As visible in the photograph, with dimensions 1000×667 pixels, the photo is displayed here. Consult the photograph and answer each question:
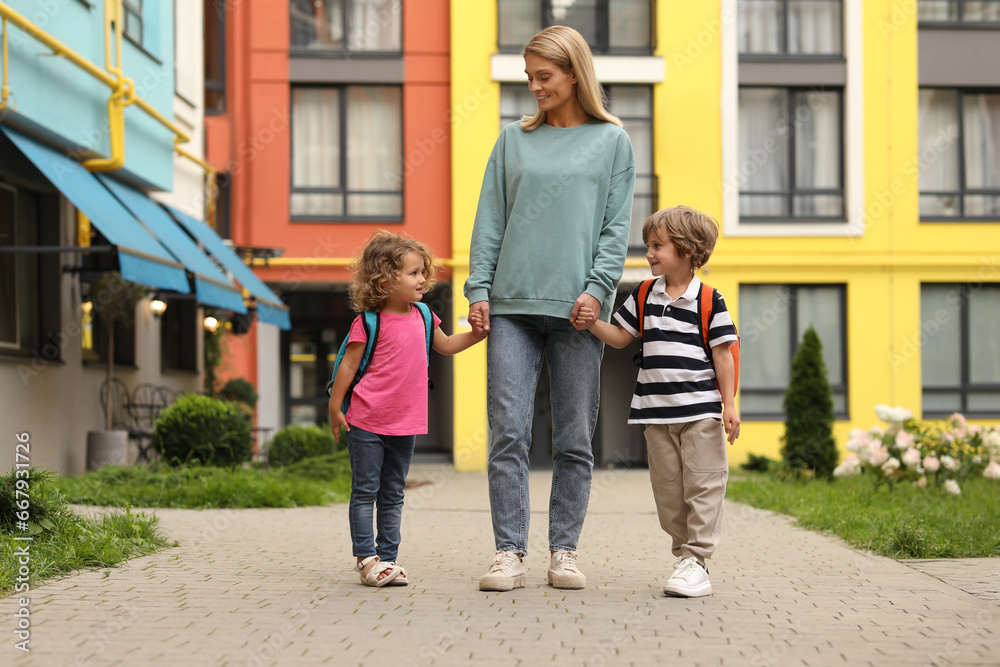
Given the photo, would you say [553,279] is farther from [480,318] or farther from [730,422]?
[730,422]

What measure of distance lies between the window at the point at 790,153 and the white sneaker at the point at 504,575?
47.7 feet

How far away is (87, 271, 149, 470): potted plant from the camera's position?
11250 millimetres

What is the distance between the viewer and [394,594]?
176 inches

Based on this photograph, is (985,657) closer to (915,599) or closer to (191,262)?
(915,599)

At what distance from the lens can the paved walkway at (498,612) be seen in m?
3.41

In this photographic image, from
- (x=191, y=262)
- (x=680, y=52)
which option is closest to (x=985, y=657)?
(x=191, y=262)

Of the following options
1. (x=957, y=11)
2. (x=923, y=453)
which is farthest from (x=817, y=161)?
(x=923, y=453)

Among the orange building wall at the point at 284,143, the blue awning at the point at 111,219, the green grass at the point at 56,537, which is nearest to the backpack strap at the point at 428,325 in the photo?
the green grass at the point at 56,537

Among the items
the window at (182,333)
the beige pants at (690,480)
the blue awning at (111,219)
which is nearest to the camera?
the beige pants at (690,480)

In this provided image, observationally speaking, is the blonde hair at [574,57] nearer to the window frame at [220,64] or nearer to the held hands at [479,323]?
the held hands at [479,323]

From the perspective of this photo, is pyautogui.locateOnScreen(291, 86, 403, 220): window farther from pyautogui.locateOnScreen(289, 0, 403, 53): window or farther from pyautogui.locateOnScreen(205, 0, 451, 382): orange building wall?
pyautogui.locateOnScreen(289, 0, 403, 53): window

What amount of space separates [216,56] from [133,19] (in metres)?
5.58

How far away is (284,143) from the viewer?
17.6 metres

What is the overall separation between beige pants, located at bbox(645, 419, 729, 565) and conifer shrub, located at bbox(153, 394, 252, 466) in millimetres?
6887
